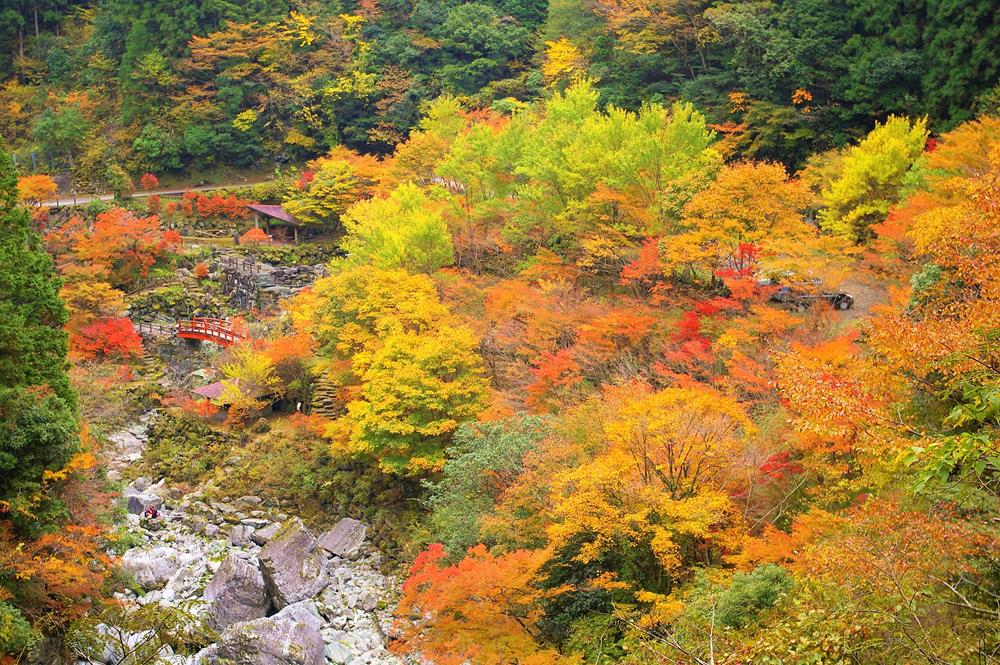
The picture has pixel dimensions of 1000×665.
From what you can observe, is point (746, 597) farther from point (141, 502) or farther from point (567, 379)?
point (141, 502)

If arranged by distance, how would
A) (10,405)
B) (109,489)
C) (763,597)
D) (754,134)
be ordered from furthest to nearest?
(754,134)
(109,489)
(10,405)
(763,597)

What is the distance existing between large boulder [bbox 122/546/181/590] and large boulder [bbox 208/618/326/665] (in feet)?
13.0

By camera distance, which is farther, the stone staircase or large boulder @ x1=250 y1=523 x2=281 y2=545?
the stone staircase

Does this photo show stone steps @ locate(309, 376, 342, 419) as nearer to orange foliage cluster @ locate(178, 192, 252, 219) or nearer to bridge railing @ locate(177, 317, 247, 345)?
bridge railing @ locate(177, 317, 247, 345)

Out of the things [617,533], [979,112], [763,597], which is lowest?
[617,533]

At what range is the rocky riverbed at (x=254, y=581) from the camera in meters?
14.9

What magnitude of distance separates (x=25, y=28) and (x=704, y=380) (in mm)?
58676

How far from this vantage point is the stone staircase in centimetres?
2559

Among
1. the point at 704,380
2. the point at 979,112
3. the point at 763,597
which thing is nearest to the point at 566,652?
the point at 763,597

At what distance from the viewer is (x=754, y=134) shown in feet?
109

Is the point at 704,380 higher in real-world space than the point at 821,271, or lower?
lower

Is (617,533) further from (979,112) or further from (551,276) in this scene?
(979,112)

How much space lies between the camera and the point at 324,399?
26203mm

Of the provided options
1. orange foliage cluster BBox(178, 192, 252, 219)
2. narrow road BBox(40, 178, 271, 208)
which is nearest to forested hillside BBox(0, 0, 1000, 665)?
orange foliage cluster BBox(178, 192, 252, 219)
